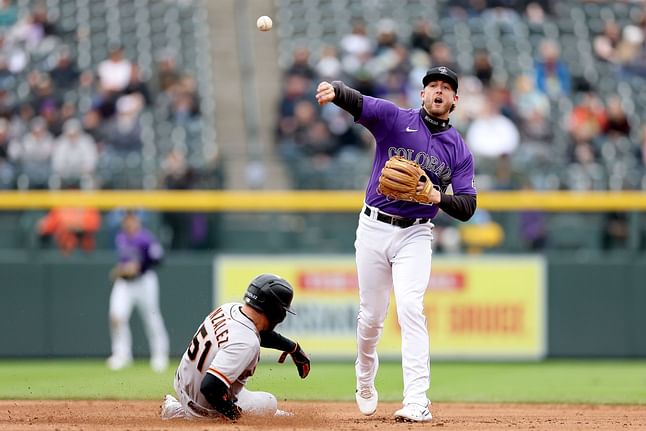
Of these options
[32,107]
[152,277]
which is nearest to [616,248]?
[152,277]

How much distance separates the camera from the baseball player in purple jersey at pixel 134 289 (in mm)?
13281

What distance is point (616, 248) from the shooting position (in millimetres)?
14359

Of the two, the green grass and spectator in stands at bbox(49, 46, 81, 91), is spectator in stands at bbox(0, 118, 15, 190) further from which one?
the green grass

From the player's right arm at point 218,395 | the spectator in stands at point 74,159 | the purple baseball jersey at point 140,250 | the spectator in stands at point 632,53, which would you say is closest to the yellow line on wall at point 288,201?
the spectator in stands at point 74,159

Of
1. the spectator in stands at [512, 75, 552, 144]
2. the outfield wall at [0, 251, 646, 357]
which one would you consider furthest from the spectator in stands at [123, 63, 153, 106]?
the spectator in stands at [512, 75, 552, 144]

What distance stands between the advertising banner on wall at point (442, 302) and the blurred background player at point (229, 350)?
23.3 feet

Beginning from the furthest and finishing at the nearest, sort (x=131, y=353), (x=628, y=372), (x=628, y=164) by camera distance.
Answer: (x=628, y=164) < (x=131, y=353) < (x=628, y=372)

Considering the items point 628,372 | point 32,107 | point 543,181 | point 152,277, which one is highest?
point 32,107

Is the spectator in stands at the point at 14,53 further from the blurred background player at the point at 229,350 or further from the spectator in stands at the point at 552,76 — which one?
the blurred background player at the point at 229,350

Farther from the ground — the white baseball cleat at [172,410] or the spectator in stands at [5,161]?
the spectator in stands at [5,161]

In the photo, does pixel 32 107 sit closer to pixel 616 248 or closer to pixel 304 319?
pixel 304 319

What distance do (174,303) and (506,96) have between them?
16.9 feet

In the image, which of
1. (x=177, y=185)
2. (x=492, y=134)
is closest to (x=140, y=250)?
(x=177, y=185)

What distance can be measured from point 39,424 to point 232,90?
10.4m
